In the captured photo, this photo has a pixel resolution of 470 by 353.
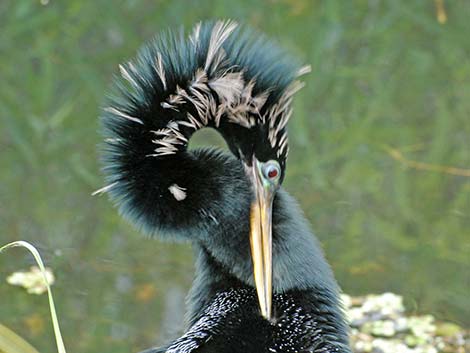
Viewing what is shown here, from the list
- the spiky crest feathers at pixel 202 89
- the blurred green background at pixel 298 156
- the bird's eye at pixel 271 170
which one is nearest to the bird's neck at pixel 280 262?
the bird's eye at pixel 271 170

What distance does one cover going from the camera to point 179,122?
2936mm

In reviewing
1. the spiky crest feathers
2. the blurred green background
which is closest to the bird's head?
the spiky crest feathers

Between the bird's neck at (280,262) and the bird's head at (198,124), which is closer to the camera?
the bird's head at (198,124)

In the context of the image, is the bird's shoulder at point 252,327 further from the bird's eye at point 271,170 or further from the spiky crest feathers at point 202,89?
the spiky crest feathers at point 202,89

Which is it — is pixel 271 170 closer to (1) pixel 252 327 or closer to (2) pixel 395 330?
(1) pixel 252 327

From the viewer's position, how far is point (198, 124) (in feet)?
9.74

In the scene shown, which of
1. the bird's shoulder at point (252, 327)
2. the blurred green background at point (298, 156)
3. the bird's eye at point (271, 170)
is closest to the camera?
the bird's shoulder at point (252, 327)

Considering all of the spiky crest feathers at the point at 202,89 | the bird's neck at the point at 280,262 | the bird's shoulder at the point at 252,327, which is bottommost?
the bird's shoulder at the point at 252,327

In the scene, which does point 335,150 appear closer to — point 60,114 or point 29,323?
point 60,114

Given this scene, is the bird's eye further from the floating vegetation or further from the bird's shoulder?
the floating vegetation

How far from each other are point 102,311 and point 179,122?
1740 mm

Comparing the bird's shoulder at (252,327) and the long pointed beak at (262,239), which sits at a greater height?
the long pointed beak at (262,239)

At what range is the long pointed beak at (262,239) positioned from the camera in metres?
2.91

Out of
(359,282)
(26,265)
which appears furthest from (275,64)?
(26,265)
